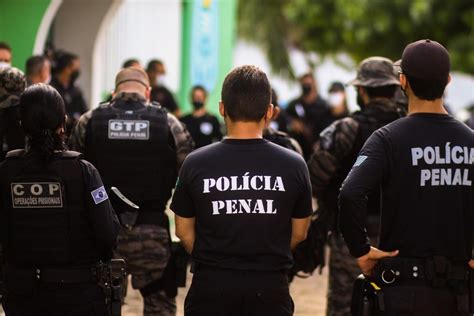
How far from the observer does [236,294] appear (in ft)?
16.3

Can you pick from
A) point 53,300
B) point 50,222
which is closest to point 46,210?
point 50,222

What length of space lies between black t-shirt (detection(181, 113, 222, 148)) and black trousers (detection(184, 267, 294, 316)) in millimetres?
7542

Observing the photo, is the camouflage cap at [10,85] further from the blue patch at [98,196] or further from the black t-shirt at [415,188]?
the black t-shirt at [415,188]

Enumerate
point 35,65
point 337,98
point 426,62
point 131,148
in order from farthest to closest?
1. point 337,98
2. point 35,65
3. point 131,148
4. point 426,62

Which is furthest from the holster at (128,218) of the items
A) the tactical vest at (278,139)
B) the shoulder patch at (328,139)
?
the shoulder patch at (328,139)

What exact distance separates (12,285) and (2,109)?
2299mm

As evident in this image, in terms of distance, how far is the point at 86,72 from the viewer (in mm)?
14070

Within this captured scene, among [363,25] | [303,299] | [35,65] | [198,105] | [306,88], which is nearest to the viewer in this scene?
[35,65]

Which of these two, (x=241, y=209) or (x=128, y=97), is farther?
(x=128, y=97)

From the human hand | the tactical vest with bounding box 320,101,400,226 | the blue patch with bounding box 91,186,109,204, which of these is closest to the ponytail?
the blue patch with bounding box 91,186,109,204

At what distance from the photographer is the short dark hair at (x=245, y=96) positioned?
5.12m

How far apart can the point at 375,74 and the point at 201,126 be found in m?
5.50

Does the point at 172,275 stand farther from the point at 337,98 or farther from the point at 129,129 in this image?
the point at 337,98

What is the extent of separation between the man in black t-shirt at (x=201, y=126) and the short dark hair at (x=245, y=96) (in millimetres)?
7336
